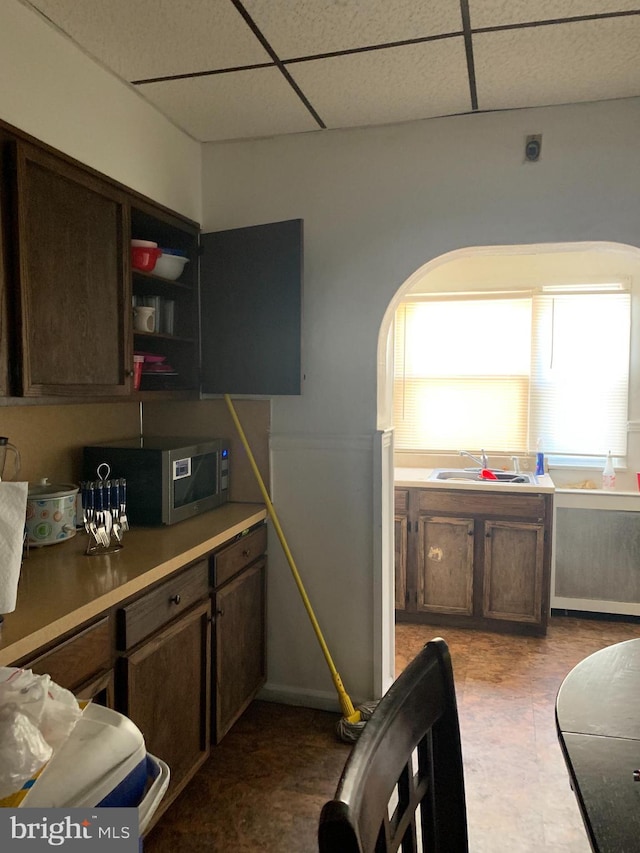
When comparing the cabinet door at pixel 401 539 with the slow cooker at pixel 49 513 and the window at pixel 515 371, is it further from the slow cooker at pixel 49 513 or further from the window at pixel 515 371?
the slow cooker at pixel 49 513

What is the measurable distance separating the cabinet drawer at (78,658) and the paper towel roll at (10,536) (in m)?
0.17

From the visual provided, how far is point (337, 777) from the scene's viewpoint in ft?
7.41

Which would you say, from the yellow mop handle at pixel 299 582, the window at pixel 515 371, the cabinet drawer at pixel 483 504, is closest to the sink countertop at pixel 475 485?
the cabinet drawer at pixel 483 504

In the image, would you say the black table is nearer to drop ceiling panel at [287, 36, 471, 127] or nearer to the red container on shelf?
the red container on shelf

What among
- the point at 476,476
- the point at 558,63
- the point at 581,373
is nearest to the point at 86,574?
the point at 558,63

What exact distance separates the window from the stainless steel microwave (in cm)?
210

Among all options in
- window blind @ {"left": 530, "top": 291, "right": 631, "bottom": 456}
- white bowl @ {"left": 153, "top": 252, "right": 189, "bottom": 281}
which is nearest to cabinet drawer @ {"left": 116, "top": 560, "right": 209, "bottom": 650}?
white bowl @ {"left": 153, "top": 252, "right": 189, "bottom": 281}

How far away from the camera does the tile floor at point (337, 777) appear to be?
1.98 metres

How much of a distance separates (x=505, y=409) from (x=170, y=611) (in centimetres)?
281

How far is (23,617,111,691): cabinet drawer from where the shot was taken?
58.1 inches

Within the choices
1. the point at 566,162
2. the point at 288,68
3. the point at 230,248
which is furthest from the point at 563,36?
the point at 230,248

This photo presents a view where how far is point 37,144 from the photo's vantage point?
5.71 feet

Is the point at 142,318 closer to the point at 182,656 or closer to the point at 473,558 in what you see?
the point at 182,656

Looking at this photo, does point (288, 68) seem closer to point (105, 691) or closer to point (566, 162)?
point (566, 162)
